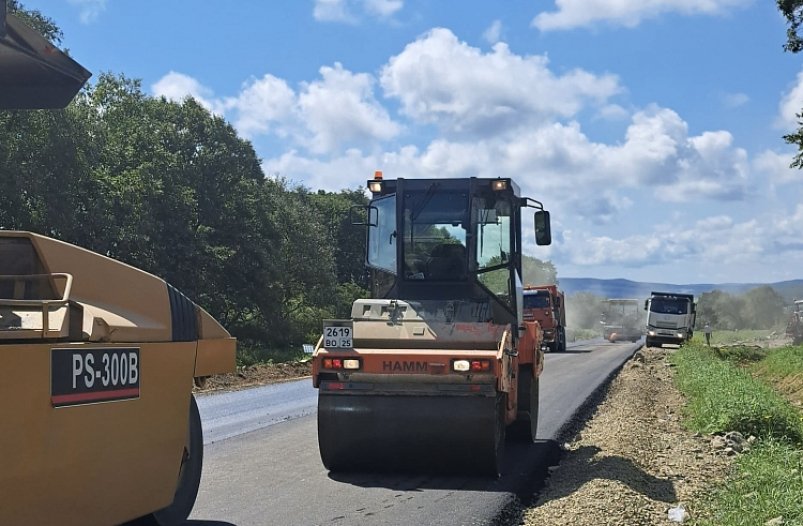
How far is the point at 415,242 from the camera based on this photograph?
10.1 metres

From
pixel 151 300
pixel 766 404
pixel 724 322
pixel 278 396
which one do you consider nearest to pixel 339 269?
pixel 278 396

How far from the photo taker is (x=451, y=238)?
9.95 m

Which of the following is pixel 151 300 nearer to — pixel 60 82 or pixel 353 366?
pixel 60 82

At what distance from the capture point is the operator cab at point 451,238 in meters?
9.84

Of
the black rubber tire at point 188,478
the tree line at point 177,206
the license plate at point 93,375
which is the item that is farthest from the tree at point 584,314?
the license plate at point 93,375

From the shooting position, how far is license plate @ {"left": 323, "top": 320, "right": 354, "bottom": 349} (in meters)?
8.68

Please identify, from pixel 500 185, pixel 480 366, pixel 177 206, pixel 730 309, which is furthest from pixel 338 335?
pixel 730 309

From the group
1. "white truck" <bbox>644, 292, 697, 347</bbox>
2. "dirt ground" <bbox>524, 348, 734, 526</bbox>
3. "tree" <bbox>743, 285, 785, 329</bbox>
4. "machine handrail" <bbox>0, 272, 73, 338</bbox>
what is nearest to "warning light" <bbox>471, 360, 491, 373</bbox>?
"dirt ground" <bbox>524, 348, 734, 526</bbox>

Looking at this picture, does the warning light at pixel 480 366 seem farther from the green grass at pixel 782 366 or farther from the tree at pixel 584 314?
the tree at pixel 584 314

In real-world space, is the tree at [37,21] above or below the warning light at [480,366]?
above

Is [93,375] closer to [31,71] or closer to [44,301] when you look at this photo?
[44,301]

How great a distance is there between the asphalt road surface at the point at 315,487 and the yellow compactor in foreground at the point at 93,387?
1635 mm

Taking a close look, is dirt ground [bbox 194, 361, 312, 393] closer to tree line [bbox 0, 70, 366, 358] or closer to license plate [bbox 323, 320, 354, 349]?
tree line [bbox 0, 70, 366, 358]

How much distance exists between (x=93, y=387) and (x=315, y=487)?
4412 mm
